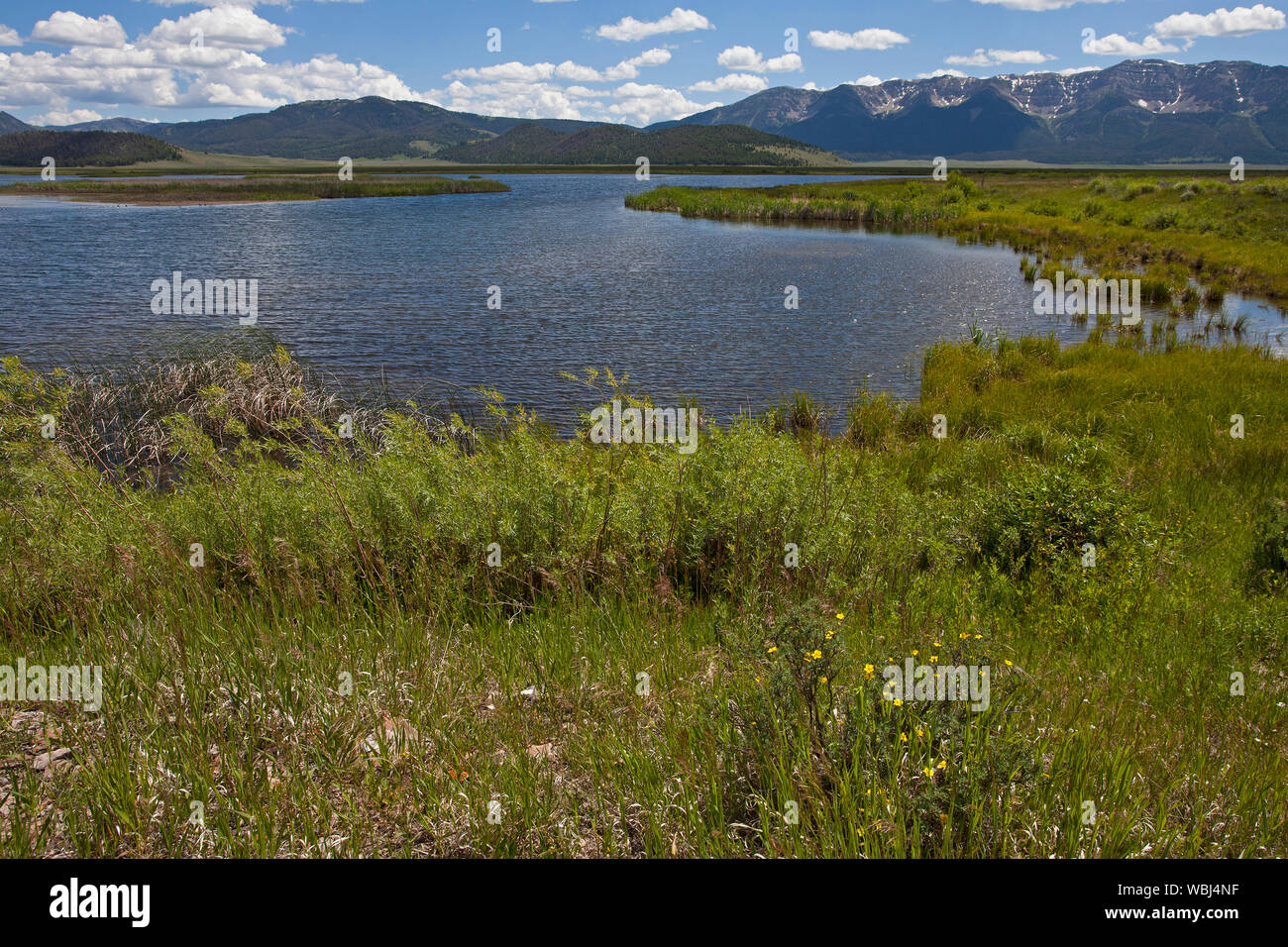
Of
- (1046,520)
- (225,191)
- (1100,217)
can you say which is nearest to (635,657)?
(1046,520)

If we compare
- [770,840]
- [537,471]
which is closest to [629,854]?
[770,840]

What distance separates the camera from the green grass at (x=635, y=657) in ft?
10.8

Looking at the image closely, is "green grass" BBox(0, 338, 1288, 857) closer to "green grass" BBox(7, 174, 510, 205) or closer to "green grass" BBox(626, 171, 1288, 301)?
"green grass" BBox(626, 171, 1288, 301)

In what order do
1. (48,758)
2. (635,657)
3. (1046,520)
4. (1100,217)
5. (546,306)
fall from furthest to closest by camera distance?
(1100,217), (546,306), (1046,520), (635,657), (48,758)

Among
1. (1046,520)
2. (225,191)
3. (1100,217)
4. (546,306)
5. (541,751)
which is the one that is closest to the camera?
(541,751)

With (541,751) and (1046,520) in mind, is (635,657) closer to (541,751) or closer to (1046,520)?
(541,751)

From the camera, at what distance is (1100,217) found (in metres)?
53.8

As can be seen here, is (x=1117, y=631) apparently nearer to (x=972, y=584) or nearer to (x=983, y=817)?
(x=972, y=584)

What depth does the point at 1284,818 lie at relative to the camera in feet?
11.1

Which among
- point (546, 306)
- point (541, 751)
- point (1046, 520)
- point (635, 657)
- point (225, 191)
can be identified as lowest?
point (541, 751)

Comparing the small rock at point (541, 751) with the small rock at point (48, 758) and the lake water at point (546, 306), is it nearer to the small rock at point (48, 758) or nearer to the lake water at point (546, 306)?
the small rock at point (48, 758)

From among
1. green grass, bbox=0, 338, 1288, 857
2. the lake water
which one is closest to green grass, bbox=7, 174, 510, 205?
the lake water

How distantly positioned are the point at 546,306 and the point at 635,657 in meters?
26.0

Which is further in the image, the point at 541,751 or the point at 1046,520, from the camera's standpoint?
the point at 1046,520
